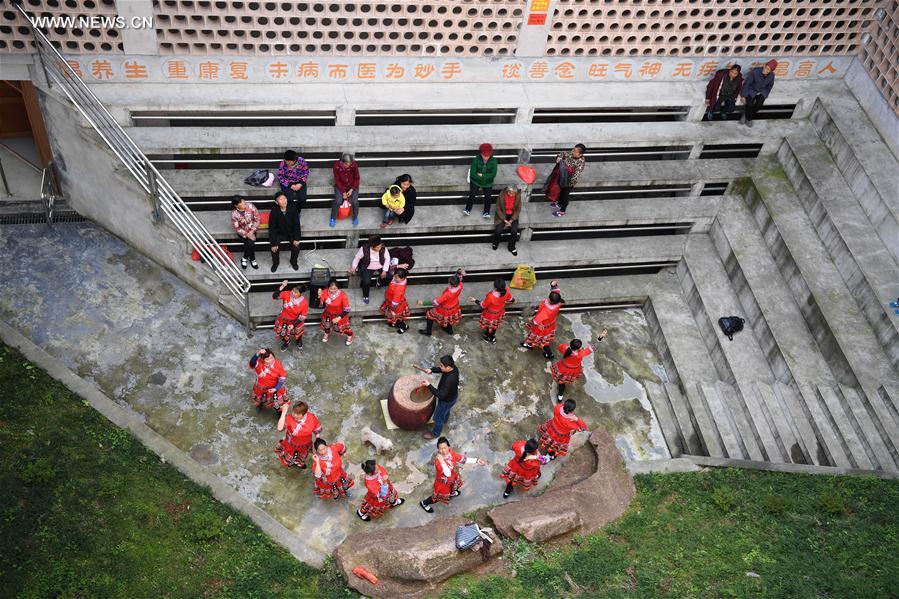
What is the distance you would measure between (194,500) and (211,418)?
1500mm

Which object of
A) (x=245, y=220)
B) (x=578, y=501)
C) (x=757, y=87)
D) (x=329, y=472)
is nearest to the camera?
(x=329, y=472)

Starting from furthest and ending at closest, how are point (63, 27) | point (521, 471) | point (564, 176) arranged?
point (564, 176), point (63, 27), point (521, 471)

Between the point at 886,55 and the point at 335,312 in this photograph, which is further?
the point at 886,55

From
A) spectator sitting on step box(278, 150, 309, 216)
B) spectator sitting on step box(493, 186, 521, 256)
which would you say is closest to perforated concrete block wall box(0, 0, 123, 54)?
spectator sitting on step box(278, 150, 309, 216)

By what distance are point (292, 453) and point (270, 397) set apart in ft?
3.17

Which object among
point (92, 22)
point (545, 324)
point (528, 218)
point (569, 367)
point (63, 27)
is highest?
point (92, 22)

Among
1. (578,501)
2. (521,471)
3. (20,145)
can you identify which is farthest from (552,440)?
(20,145)

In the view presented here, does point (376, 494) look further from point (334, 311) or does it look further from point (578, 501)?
point (334, 311)

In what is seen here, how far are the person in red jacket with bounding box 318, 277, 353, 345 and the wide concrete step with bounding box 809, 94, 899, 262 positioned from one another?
29.3 ft

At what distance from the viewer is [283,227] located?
12.9 meters

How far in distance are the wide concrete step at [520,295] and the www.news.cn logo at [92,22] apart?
4.42 metres

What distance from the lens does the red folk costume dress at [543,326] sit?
516 inches


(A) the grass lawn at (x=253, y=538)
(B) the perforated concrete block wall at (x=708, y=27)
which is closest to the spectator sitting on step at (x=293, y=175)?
(A) the grass lawn at (x=253, y=538)

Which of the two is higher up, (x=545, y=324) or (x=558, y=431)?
(x=545, y=324)
